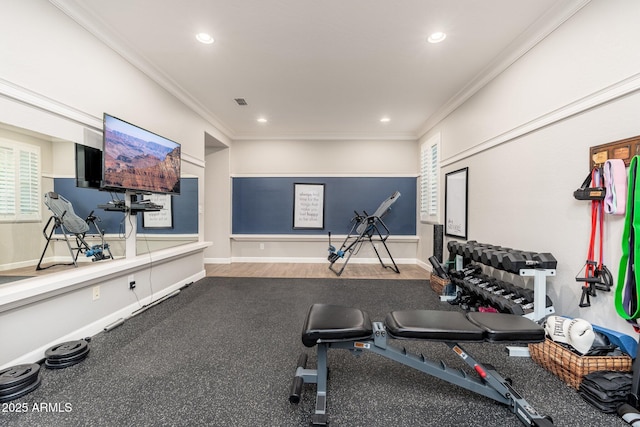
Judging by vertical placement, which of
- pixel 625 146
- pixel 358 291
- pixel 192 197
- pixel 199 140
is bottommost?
pixel 358 291

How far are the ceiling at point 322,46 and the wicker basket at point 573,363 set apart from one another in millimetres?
2585

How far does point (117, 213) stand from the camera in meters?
2.79

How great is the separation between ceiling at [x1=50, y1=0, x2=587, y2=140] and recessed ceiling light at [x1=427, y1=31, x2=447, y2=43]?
0.05 meters

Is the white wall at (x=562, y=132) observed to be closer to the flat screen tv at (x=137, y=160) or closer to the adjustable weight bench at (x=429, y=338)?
the adjustable weight bench at (x=429, y=338)

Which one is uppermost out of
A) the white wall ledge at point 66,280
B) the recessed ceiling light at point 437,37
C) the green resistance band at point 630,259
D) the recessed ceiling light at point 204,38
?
the recessed ceiling light at point 437,37

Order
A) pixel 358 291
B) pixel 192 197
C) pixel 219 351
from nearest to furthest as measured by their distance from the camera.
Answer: pixel 219 351
pixel 358 291
pixel 192 197

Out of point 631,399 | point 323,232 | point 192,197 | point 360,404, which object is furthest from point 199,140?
point 631,399

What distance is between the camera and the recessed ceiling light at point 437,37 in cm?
253

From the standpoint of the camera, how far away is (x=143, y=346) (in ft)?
7.24

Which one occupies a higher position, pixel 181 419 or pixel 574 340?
pixel 574 340

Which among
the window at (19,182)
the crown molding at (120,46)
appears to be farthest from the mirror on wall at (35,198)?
the crown molding at (120,46)

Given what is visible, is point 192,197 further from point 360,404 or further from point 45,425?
point 360,404

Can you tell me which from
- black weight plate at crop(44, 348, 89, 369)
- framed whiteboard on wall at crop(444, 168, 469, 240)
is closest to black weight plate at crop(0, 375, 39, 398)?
black weight plate at crop(44, 348, 89, 369)

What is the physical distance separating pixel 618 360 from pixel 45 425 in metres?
3.36
